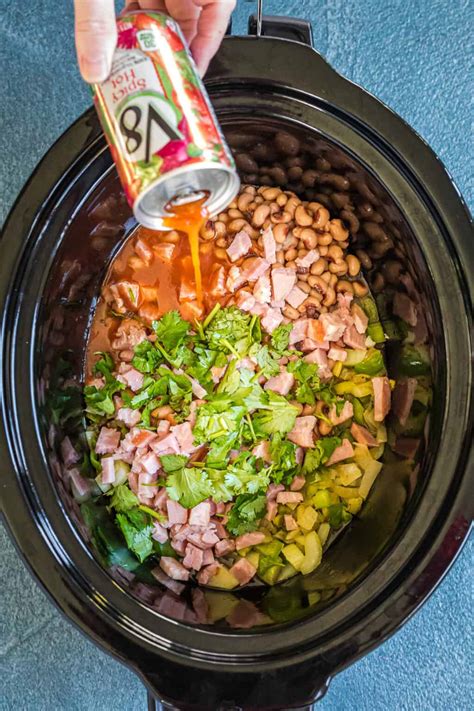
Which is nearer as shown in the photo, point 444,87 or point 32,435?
point 32,435

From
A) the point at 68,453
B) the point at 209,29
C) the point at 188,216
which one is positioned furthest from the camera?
the point at 68,453

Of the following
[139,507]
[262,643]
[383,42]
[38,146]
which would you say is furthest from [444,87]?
[262,643]

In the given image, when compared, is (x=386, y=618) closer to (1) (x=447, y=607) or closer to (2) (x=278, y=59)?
(1) (x=447, y=607)

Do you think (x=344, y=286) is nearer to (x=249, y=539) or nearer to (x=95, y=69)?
(x=249, y=539)

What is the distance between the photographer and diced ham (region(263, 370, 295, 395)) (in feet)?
5.09

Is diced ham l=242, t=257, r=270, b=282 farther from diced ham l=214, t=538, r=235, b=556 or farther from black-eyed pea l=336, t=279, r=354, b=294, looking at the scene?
diced ham l=214, t=538, r=235, b=556

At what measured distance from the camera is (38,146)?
1.78 meters

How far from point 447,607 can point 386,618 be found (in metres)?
0.49

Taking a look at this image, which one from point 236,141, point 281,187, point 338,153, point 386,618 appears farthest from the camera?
point 281,187

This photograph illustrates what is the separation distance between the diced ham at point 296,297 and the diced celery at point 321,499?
0.42 meters

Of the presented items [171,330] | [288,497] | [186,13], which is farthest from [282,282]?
Result: [186,13]

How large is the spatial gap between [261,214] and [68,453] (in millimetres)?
677

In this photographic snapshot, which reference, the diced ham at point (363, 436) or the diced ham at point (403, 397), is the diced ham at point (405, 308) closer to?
the diced ham at point (403, 397)

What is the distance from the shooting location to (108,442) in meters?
1.58
